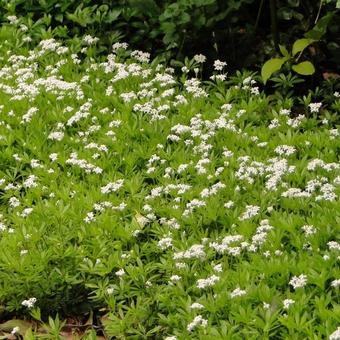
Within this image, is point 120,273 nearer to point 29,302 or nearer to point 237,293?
point 29,302

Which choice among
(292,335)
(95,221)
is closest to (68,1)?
(95,221)

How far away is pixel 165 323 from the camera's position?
15.1 feet

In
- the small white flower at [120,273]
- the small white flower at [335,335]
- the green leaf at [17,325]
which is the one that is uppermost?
the small white flower at [335,335]

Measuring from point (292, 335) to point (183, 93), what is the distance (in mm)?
3335

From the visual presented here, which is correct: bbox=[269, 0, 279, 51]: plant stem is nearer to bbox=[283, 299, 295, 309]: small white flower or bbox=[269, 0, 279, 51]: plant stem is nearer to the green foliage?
the green foliage

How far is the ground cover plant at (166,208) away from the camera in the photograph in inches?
181

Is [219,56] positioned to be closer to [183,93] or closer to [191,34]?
[191,34]

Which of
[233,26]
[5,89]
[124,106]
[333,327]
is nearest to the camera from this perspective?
[333,327]

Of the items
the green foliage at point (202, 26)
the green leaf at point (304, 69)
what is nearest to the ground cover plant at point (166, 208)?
the green leaf at point (304, 69)

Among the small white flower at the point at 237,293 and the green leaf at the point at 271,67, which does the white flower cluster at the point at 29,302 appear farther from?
the green leaf at the point at 271,67

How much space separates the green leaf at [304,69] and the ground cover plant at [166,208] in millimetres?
230

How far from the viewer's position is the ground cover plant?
4.59 meters

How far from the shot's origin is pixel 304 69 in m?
6.76

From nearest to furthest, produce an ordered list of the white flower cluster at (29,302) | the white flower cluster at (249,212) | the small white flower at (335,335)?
the small white flower at (335,335)
the white flower cluster at (29,302)
the white flower cluster at (249,212)
